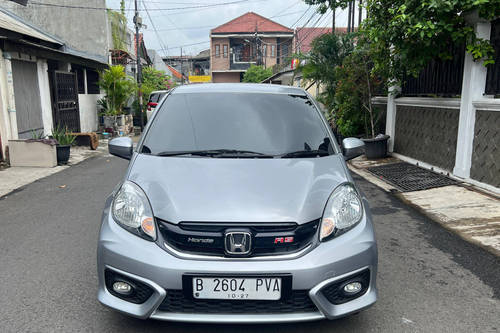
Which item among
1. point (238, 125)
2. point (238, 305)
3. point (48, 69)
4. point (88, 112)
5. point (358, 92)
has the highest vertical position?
point (48, 69)

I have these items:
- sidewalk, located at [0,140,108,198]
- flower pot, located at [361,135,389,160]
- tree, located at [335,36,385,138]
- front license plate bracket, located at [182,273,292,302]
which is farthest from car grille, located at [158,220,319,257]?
tree, located at [335,36,385,138]

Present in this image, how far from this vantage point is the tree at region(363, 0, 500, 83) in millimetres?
6328

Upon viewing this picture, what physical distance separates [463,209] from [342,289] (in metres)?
4.02

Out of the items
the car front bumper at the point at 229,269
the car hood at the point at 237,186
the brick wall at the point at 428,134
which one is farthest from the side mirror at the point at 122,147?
the brick wall at the point at 428,134

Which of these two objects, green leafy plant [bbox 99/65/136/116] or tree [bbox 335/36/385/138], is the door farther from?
tree [bbox 335/36/385/138]

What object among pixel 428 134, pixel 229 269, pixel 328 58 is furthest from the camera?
pixel 328 58

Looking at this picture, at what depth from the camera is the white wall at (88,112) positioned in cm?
1655

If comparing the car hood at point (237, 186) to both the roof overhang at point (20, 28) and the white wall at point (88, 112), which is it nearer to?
the roof overhang at point (20, 28)

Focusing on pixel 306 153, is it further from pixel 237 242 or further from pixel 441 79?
pixel 441 79

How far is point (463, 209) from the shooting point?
227 inches

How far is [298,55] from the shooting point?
536 inches

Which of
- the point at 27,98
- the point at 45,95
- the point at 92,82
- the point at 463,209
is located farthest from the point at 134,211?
the point at 92,82

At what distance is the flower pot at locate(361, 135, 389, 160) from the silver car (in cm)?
749

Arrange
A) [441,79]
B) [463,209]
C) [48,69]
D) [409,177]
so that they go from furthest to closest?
[48,69] < [441,79] < [409,177] < [463,209]
